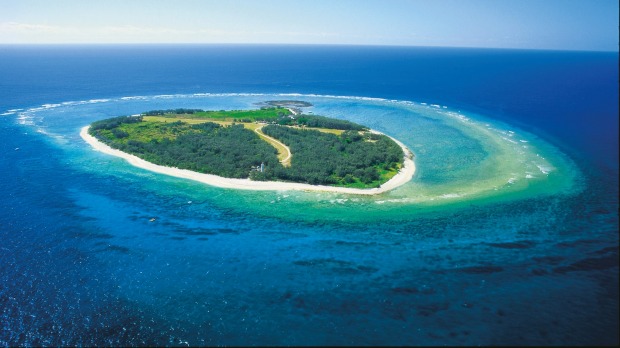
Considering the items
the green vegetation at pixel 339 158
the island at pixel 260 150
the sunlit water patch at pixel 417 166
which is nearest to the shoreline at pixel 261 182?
the island at pixel 260 150

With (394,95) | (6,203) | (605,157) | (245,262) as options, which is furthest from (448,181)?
(394,95)

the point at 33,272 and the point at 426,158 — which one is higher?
the point at 426,158

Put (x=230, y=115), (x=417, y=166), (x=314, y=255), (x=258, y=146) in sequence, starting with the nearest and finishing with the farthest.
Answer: (x=314, y=255), (x=417, y=166), (x=258, y=146), (x=230, y=115)

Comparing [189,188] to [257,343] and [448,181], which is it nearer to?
[257,343]

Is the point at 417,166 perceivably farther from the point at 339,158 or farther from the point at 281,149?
the point at 281,149

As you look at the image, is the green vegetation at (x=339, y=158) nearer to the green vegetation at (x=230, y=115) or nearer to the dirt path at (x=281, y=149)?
the dirt path at (x=281, y=149)

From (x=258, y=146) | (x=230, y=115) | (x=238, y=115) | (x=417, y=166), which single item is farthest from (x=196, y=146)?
(x=417, y=166)
